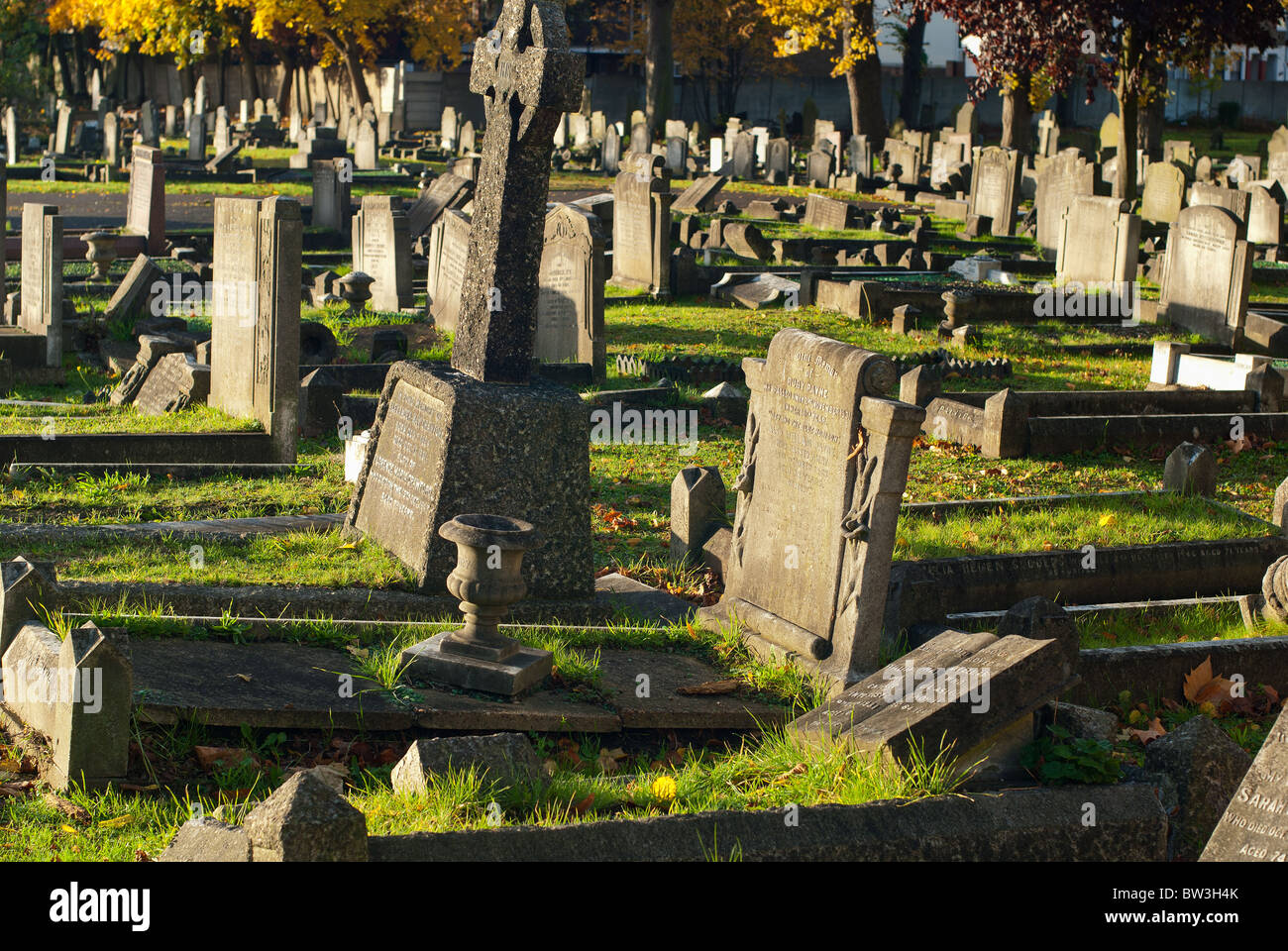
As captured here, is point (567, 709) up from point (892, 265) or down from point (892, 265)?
down

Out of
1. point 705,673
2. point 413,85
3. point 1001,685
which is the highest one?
point 413,85

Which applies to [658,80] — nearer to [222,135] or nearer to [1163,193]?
[222,135]

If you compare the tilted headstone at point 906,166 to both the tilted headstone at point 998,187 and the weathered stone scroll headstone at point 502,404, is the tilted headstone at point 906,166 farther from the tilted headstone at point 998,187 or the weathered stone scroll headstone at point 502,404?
the weathered stone scroll headstone at point 502,404

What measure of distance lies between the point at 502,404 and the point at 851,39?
31993mm

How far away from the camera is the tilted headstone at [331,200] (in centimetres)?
2416

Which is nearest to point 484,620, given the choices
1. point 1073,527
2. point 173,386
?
point 1073,527

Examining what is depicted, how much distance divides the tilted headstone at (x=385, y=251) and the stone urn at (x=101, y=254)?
10.8 feet

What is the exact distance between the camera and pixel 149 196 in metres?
21.6

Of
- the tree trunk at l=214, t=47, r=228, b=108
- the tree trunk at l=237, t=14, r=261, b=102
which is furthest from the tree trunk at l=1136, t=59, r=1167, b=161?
the tree trunk at l=214, t=47, r=228, b=108

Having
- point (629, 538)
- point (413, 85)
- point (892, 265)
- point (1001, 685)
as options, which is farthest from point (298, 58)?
point (1001, 685)
